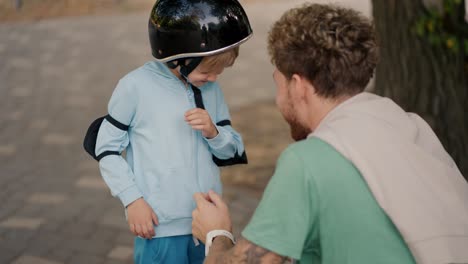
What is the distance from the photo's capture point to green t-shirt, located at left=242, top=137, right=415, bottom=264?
7.50 feet

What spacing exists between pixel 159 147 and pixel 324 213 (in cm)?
96

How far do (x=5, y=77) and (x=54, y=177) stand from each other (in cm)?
315

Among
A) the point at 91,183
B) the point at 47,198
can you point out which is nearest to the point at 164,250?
the point at 47,198

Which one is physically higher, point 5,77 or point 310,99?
point 310,99

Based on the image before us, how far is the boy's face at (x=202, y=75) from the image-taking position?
3023 mm

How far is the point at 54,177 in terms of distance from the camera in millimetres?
6387

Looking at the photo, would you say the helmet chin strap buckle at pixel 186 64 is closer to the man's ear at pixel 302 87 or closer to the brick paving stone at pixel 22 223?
the man's ear at pixel 302 87

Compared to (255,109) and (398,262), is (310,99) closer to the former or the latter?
(398,262)

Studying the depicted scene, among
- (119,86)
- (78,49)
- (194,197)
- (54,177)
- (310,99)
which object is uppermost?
(310,99)

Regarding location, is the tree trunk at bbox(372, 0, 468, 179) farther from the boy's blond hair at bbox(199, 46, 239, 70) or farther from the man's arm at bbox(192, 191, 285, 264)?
the man's arm at bbox(192, 191, 285, 264)

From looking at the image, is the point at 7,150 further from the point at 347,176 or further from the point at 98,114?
the point at 347,176

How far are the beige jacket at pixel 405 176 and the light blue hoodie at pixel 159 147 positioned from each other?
0.82 meters

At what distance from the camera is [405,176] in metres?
2.33

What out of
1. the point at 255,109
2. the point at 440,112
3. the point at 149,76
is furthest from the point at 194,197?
the point at 255,109
